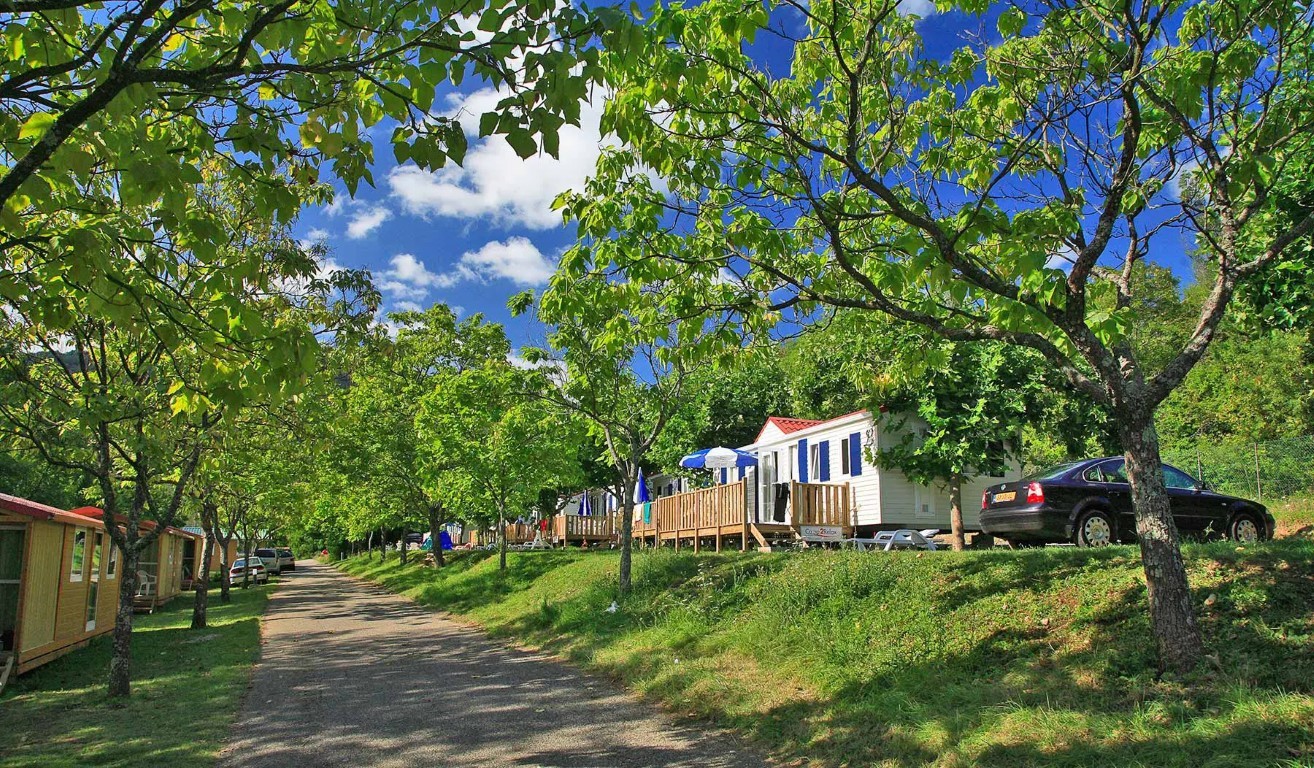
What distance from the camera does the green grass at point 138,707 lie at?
7.45m

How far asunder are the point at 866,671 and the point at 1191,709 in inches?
112

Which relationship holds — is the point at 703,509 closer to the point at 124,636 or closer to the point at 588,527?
the point at 588,527

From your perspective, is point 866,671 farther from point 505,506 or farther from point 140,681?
point 505,506

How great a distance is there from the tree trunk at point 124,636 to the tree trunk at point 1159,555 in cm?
1114

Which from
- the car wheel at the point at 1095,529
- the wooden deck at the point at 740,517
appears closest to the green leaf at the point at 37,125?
the car wheel at the point at 1095,529

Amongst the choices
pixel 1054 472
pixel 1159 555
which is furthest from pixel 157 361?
pixel 1054 472

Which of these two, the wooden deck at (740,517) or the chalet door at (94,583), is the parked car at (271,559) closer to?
the chalet door at (94,583)

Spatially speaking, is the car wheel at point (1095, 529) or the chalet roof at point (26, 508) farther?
the chalet roof at point (26, 508)

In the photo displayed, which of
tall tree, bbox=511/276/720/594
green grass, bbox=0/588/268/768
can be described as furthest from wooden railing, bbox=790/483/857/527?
green grass, bbox=0/588/268/768

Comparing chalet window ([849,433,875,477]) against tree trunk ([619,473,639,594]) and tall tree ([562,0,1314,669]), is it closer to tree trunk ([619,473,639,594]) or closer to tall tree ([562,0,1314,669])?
tree trunk ([619,473,639,594])

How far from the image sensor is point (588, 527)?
32.2 meters

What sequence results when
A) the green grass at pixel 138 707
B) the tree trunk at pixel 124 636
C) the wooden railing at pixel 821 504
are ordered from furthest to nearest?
the wooden railing at pixel 821 504 → the tree trunk at pixel 124 636 → the green grass at pixel 138 707

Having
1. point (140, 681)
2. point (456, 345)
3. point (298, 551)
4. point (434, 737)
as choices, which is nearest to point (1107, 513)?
point (434, 737)

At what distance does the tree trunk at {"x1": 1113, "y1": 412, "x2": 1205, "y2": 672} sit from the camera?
19.9 ft
